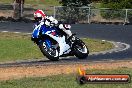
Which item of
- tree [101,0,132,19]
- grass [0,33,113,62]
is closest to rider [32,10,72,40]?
grass [0,33,113,62]

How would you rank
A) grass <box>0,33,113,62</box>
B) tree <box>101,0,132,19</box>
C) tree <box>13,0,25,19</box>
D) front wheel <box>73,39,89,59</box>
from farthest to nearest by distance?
tree <box>13,0,25,19</box>, tree <box>101,0,132,19</box>, grass <box>0,33,113,62</box>, front wheel <box>73,39,89,59</box>

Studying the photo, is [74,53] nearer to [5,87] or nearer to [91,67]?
[5,87]

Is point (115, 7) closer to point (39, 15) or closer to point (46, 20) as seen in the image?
point (46, 20)

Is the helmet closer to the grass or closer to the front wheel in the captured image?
the front wheel

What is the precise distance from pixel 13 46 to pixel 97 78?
699 inches

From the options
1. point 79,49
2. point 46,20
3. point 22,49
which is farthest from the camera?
point 22,49

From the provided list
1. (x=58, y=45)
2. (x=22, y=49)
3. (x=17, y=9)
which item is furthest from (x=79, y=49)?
(x=17, y=9)

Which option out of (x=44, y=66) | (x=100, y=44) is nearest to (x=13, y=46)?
(x=100, y=44)

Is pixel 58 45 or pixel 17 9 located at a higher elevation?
pixel 58 45

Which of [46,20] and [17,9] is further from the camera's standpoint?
[17,9]

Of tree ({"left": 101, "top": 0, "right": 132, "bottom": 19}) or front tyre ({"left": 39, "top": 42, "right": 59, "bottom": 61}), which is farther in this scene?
tree ({"left": 101, "top": 0, "right": 132, "bottom": 19})

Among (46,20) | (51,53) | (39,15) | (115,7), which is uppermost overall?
(39,15)

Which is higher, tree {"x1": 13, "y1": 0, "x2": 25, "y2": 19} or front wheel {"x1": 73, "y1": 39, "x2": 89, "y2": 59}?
front wheel {"x1": 73, "y1": 39, "x2": 89, "y2": 59}

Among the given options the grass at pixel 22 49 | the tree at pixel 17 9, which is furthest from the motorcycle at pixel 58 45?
the tree at pixel 17 9
